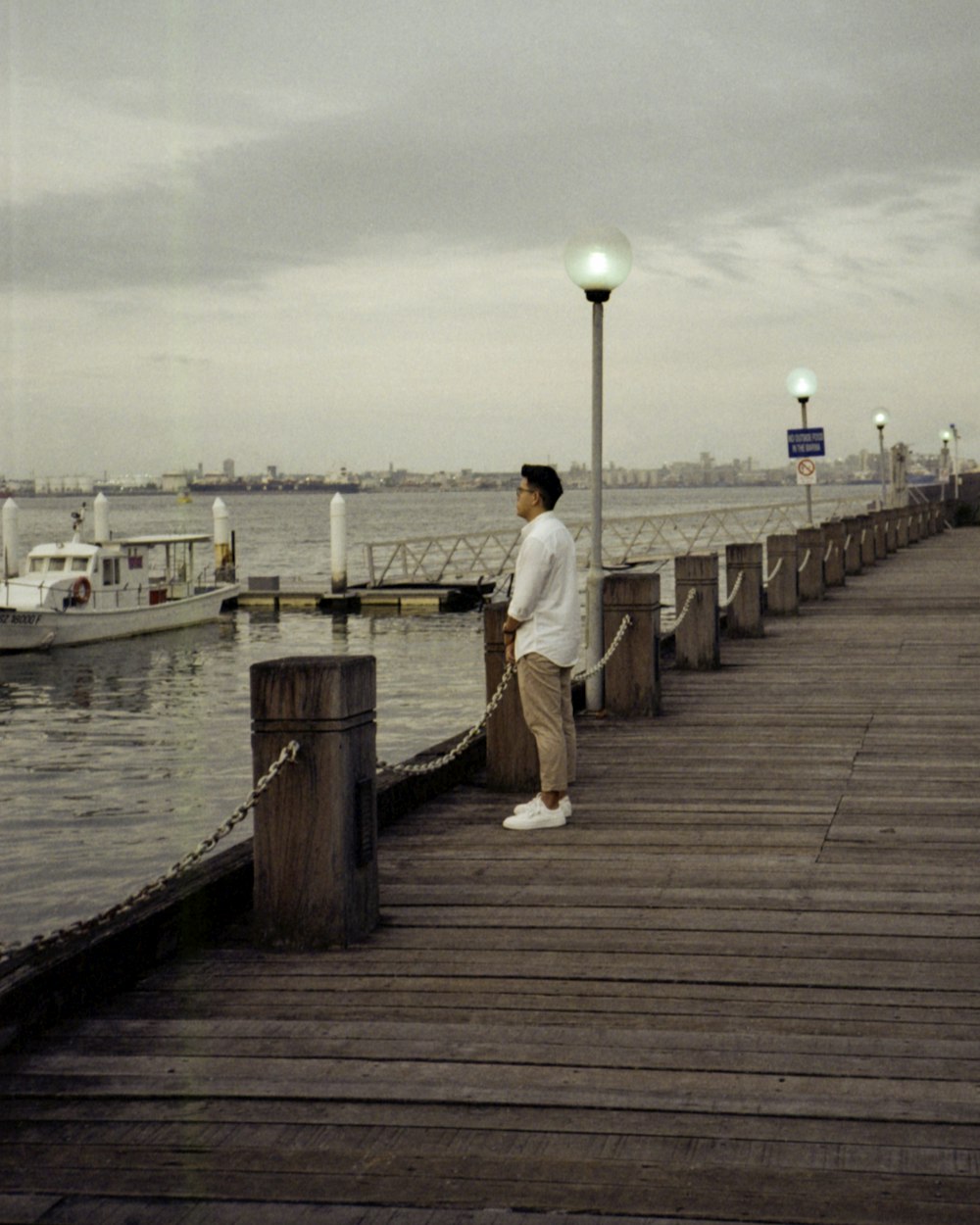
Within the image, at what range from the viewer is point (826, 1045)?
4.42 metres

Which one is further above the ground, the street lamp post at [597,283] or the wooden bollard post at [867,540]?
the street lamp post at [597,283]

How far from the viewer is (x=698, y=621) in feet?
47.7

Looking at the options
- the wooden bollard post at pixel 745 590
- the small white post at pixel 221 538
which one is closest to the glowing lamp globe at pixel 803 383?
the wooden bollard post at pixel 745 590

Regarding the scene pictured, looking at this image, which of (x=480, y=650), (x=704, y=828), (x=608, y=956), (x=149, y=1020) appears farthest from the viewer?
(x=480, y=650)

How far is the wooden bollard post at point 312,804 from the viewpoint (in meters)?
5.39

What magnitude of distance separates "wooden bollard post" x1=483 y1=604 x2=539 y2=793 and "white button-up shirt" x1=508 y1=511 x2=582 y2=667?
88 centimetres

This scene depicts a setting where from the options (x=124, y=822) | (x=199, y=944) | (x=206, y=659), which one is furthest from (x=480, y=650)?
(x=199, y=944)

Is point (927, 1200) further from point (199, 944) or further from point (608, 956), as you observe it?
point (199, 944)

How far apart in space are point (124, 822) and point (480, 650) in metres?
21.1

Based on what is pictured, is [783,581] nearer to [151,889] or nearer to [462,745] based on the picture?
[462,745]

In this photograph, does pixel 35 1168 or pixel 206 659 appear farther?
pixel 206 659

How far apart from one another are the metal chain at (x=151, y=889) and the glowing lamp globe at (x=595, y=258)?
6.38 meters

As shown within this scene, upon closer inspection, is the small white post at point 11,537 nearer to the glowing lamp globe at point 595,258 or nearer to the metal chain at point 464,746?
the glowing lamp globe at point 595,258

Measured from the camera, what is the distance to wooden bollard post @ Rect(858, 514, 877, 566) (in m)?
31.1
